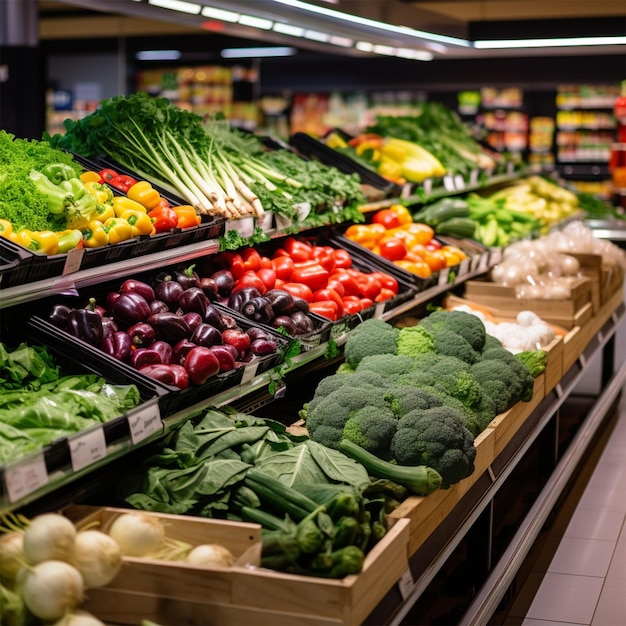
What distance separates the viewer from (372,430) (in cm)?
309

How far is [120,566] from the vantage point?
2385 mm

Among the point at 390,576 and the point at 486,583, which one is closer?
the point at 390,576

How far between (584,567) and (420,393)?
1.72 m

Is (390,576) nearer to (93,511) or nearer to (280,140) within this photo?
(93,511)

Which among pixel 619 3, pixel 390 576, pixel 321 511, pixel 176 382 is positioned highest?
pixel 619 3

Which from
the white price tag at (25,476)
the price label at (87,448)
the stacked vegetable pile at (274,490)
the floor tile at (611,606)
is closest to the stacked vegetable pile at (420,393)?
the stacked vegetable pile at (274,490)

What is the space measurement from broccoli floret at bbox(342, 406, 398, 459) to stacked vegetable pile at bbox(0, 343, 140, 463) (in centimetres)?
69

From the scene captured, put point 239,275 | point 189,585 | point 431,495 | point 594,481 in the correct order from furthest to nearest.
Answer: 1. point 594,481
2. point 239,275
3. point 431,495
4. point 189,585

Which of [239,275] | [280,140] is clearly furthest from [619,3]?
[239,275]

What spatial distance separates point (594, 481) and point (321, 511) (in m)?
3.55

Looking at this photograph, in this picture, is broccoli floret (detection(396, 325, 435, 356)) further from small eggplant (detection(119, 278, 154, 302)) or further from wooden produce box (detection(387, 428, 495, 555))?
small eggplant (detection(119, 278, 154, 302))

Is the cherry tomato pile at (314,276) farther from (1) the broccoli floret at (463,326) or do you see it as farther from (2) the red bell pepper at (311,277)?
(1) the broccoli floret at (463,326)

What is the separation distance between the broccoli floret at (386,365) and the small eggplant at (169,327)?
668 mm

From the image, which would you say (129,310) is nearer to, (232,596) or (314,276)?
(232,596)
